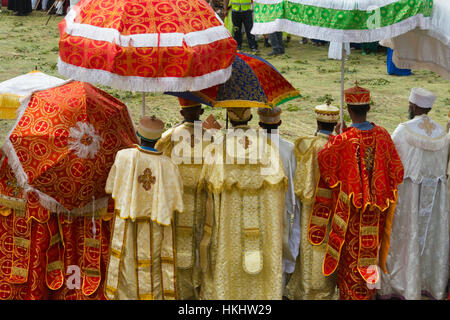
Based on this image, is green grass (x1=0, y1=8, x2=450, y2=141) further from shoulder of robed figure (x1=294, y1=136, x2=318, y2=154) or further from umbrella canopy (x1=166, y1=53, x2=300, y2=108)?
umbrella canopy (x1=166, y1=53, x2=300, y2=108)

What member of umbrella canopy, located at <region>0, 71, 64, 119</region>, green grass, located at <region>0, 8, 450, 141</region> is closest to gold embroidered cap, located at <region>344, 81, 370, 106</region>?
umbrella canopy, located at <region>0, 71, 64, 119</region>

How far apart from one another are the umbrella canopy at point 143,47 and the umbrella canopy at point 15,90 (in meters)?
0.59

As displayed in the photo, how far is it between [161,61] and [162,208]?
3.14 feet

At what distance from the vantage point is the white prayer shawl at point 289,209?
4.67 metres

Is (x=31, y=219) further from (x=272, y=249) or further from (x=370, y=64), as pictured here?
(x=370, y=64)

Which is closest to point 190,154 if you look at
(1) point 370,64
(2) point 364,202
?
(2) point 364,202

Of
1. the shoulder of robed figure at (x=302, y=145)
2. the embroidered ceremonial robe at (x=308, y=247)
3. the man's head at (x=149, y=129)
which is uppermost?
the man's head at (x=149, y=129)

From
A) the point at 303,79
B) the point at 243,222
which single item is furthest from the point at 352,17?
the point at 303,79

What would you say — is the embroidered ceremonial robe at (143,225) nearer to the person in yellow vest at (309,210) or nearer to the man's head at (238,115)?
the man's head at (238,115)

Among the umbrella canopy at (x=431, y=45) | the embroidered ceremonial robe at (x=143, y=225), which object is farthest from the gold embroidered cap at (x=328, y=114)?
the embroidered ceremonial robe at (x=143, y=225)

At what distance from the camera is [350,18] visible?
414 cm

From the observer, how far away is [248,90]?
4340 mm

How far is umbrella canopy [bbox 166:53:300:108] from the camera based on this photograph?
4281mm
